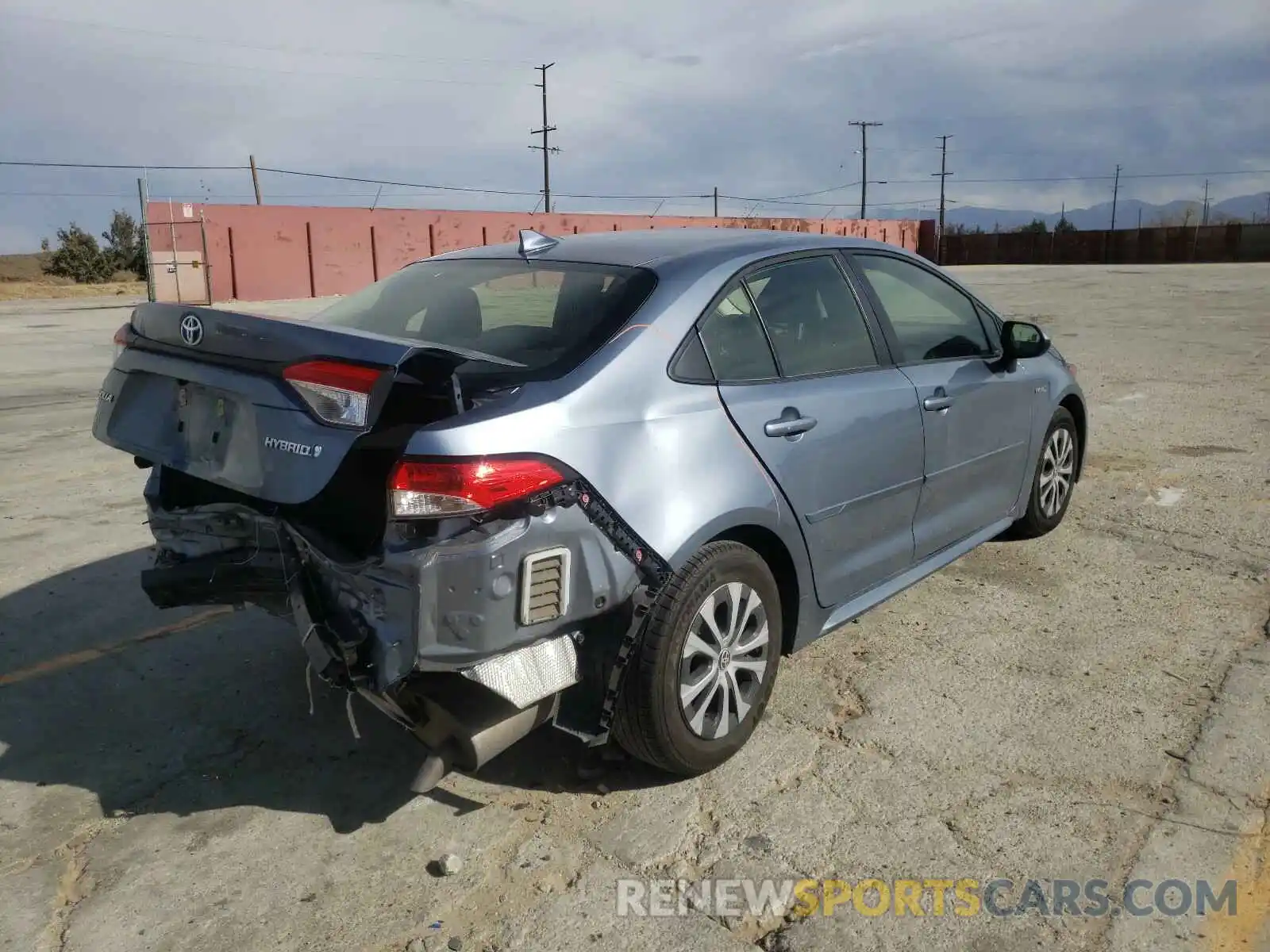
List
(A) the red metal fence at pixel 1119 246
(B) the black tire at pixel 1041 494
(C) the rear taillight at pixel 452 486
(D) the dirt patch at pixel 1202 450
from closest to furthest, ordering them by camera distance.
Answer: (C) the rear taillight at pixel 452 486, (B) the black tire at pixel 1041 494, (D) the dirt patch at pixel 1202 450, (A) the red metal fence at pixel 1119 246

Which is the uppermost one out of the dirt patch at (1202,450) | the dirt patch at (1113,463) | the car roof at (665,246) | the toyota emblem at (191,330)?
the car roof at (665,246)

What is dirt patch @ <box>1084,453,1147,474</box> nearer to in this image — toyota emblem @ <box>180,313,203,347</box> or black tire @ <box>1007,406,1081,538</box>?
black tire @ <box>1007,406,1081,538</box>

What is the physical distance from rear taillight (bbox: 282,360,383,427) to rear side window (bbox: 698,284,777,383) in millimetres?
1093

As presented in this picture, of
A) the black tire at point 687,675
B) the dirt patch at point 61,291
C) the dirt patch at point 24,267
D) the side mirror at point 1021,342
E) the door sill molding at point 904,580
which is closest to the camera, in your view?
the black tire at point 687,675

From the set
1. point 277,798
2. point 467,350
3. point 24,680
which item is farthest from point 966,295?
point 24,680

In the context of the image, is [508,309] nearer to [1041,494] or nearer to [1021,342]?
[1021,342]

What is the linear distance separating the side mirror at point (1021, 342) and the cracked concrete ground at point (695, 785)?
1.08 m

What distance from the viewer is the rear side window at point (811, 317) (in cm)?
356

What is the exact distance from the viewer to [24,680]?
13.1ft

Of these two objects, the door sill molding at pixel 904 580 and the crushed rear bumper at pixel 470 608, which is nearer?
the crushed rear bumper at pixel 470 608

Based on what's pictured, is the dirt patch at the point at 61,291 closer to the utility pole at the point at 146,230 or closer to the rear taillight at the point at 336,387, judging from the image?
the utility pole at the point at 146,230

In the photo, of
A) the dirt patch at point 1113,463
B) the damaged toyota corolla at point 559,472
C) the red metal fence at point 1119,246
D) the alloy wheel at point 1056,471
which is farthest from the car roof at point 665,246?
the red metal fence at point 1119,246

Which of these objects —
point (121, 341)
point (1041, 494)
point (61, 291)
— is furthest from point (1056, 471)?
point (61, 291)

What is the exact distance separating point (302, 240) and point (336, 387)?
105ft
